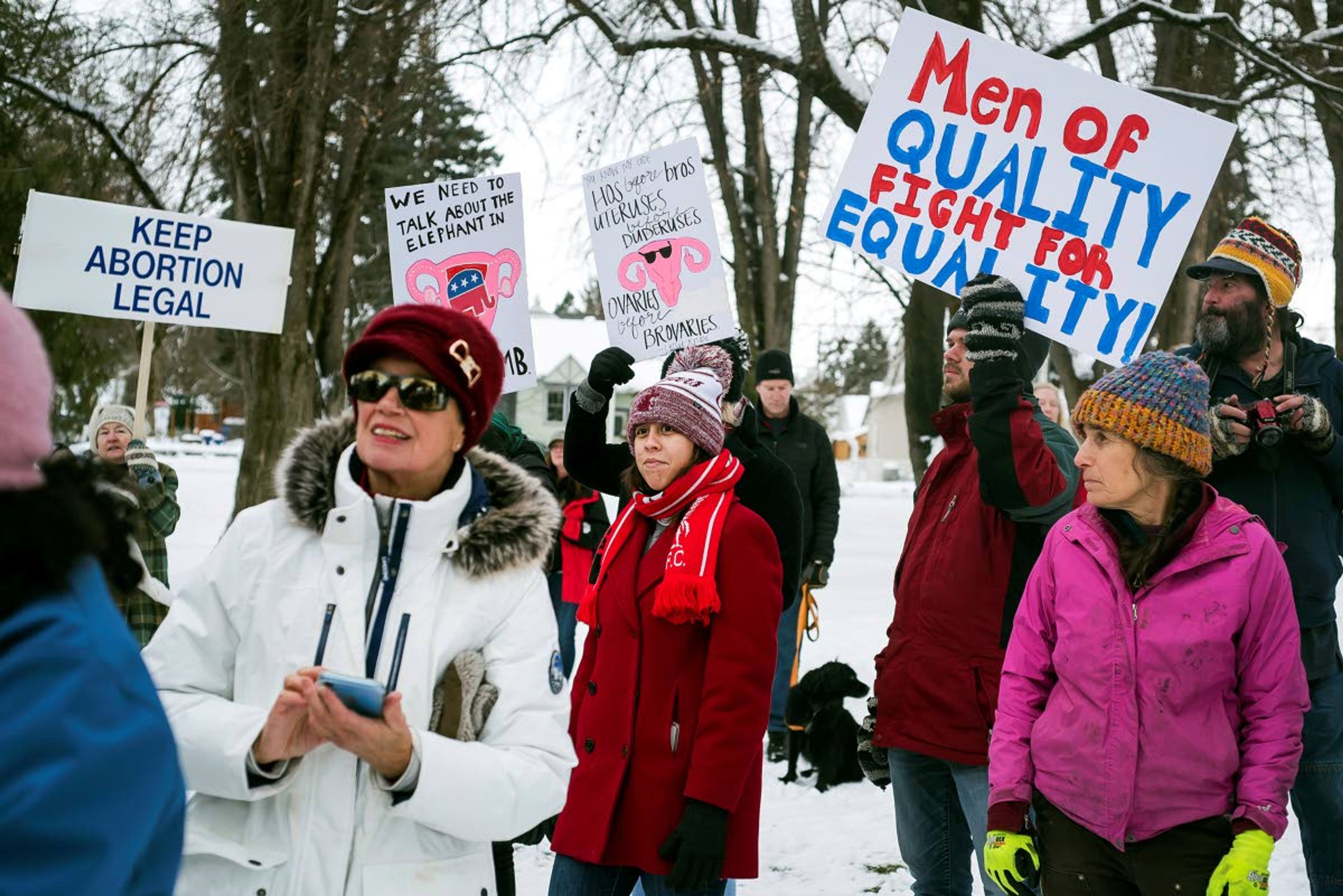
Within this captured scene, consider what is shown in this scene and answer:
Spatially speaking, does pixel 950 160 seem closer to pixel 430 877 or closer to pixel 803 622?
pixel 430 877

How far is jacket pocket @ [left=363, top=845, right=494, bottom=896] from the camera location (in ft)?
6.20

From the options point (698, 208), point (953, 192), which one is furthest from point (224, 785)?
point (698, 208)

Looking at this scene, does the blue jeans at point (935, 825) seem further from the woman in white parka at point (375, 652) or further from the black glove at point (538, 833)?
the woman in white parka at point (375, 652)

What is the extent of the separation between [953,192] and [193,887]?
3.00m

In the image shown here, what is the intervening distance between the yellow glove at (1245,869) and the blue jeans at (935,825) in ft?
3.32

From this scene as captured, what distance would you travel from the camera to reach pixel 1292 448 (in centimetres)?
345

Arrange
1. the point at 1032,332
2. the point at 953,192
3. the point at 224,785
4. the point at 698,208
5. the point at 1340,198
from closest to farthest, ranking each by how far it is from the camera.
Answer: the point at 224,785, the point at 1032,332, the point at 953,192, the point at 698,208, the point at 1340,198

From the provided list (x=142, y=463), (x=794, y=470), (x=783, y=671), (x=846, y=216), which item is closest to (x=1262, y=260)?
(x=846, y=216)

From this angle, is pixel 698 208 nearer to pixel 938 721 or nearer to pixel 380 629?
pixel 938 721

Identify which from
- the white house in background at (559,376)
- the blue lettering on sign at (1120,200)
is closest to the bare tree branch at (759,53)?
the blue lettering on sign at (1120,200)

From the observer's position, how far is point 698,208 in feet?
18.0

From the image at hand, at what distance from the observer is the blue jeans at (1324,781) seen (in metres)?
3.35

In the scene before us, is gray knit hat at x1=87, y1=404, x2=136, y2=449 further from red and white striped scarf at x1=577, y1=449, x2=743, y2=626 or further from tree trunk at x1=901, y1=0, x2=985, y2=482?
tree trunk at x1=901, y1=0, x2=985, y2=482

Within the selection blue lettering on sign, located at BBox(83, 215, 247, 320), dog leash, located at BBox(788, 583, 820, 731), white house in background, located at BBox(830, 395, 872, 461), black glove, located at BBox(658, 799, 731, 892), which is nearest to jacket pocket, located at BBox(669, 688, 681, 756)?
black glove, located at BBox(658, 799, 731, 892)
